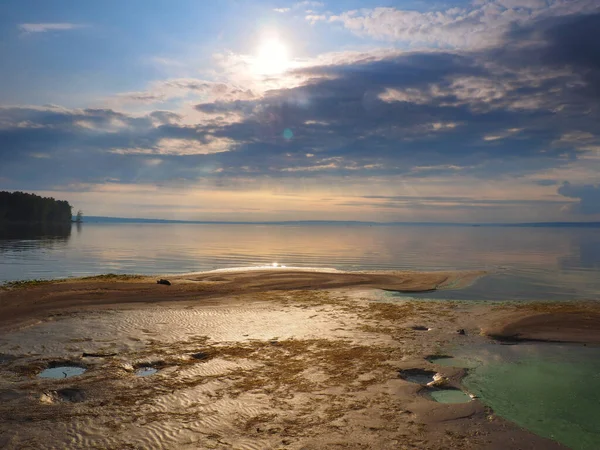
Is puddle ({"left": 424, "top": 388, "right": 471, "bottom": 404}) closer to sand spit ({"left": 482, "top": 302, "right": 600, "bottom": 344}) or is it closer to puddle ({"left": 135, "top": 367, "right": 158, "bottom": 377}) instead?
sand spit ({"left": 482, "top": 302, "right": 600, "bottom": 344})

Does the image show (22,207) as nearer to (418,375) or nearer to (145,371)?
(145,371)

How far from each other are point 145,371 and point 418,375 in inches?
329

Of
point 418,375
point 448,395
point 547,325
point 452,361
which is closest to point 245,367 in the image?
point 418,375

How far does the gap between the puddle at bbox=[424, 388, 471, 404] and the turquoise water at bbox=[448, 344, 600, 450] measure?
0.45 metres

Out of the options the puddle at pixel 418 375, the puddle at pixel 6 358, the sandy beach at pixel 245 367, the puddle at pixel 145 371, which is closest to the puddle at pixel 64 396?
the sandy beach at pixel 245 367

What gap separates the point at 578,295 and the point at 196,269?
1332 inches

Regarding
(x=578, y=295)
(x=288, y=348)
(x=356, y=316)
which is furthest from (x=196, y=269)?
(x=578, y=295)

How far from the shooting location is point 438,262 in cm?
5241

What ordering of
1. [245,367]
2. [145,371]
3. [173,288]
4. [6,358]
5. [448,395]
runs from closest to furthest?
[448,395]
[145,371]
[245,367]
[6,358]
[173,288]

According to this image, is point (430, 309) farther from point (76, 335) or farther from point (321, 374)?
point (76, 335)

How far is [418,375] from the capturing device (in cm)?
1304

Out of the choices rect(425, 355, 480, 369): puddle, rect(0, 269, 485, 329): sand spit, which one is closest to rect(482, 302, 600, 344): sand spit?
rect(425, 355, 480, 369): puddle

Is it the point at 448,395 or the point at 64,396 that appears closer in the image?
the point at 64,396

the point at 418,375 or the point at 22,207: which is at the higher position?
the point at 22,207
